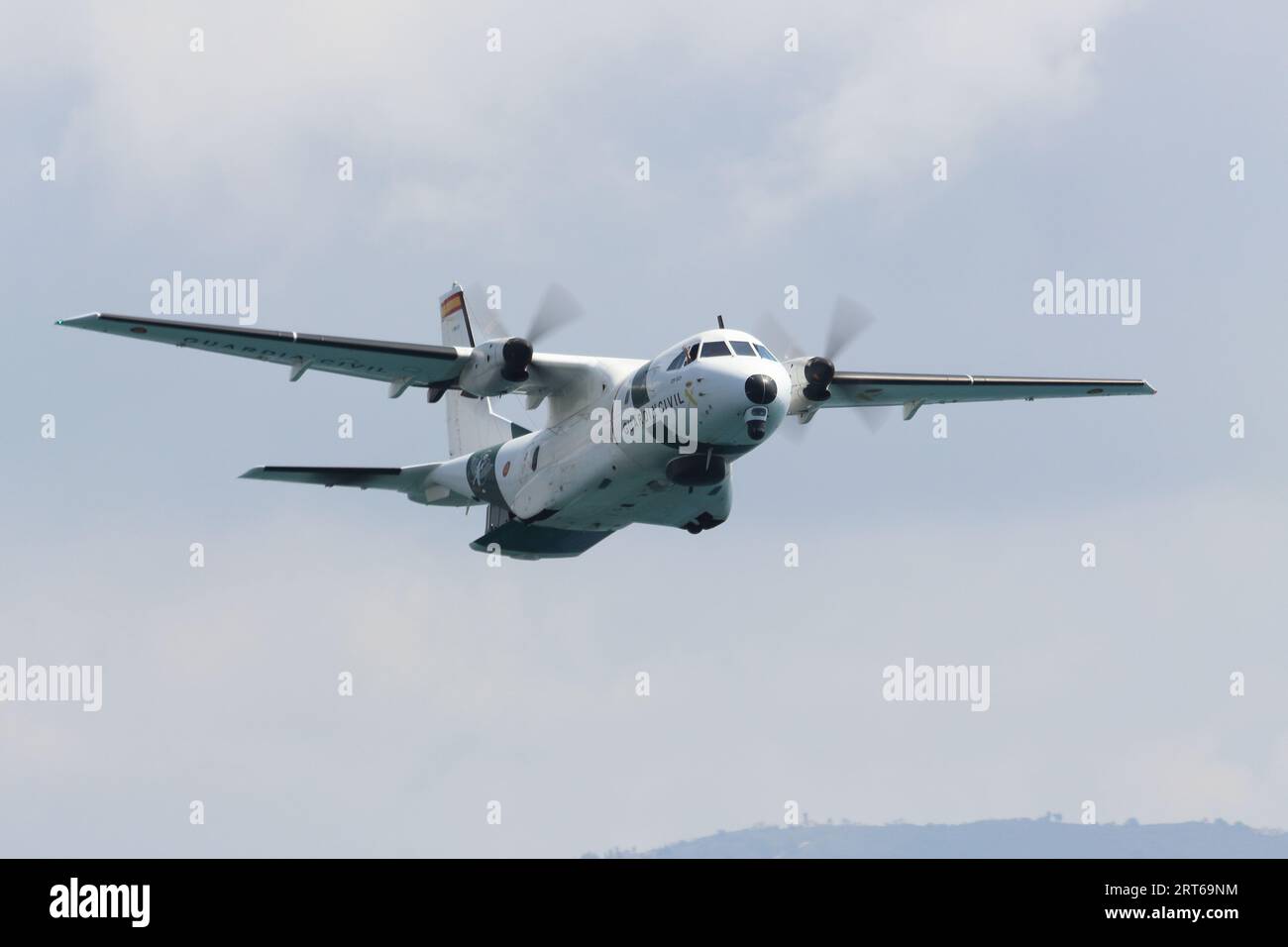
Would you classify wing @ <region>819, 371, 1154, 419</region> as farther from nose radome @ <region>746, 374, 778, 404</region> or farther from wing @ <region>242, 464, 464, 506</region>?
wing @ <region>242, 464, 464, 506</region>

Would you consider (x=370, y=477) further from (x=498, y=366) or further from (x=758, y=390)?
(x=758, y=390)

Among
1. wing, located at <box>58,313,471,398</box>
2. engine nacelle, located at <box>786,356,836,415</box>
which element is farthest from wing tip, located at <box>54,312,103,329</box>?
engine nacelle, located at <box>786,356,836,415</box>

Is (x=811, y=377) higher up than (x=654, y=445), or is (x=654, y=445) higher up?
(x=811, y=377)

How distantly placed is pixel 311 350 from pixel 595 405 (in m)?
4.26

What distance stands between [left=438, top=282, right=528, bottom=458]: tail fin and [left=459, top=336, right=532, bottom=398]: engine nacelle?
13.0ft

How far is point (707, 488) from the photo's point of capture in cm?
2345

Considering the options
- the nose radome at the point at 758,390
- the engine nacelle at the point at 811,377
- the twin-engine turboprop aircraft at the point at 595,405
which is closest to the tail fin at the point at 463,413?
the twin-engine turboprop aircraft at the point at 595,405

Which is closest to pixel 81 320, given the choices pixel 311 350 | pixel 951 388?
pixel 311 350

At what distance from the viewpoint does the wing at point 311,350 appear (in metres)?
Answer: 21.9

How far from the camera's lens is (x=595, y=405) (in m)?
23.6
